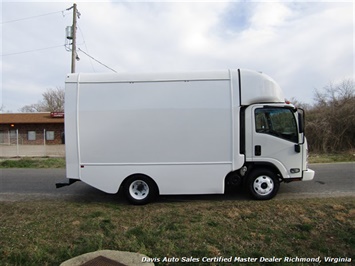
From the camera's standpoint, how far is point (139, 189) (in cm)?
588

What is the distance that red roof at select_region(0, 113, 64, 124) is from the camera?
29641mm

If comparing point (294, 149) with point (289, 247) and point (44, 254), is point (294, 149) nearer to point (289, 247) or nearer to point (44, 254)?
point (289, 247)

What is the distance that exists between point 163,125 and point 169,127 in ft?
0.45

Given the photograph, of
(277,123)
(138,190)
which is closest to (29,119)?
(138,190)

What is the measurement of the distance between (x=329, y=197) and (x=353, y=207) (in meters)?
0.98

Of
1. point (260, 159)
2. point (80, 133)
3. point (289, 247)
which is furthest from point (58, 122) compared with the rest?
point (289, 247)

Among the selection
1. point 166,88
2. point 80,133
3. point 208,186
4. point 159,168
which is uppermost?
point 166,88

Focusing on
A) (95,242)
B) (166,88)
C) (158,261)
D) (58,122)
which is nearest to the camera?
(158,261)

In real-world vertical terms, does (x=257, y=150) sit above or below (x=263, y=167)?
above

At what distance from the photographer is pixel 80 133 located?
18.6 ft

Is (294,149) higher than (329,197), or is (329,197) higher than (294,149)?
(294,149)

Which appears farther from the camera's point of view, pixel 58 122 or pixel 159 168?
pixel 58 122

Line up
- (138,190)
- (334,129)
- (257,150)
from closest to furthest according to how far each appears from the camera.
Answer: (257,150) → (138,190) → (334,129)

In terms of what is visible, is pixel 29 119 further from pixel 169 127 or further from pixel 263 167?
pixel 263 167
